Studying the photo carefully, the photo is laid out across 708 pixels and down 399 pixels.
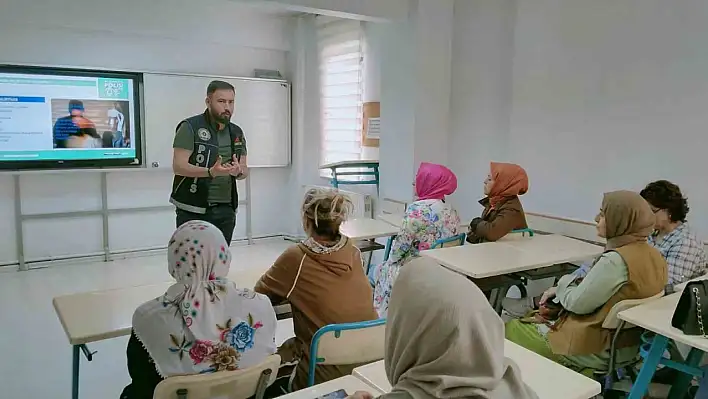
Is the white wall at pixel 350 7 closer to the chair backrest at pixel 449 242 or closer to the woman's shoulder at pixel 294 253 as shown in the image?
the chair backrest at pixel 449 242

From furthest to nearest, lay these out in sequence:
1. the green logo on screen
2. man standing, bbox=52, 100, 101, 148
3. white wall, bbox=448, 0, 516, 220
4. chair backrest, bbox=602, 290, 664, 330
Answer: the green logo on screen < man standing, bbox=52, 100, 101, 148 < white wall, bbox=448, 0, 516, 220 < chair backrest, bbox=602, 290, 664, 330

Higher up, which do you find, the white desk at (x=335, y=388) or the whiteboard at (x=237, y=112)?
the whiteboard at (x=237, y=112)

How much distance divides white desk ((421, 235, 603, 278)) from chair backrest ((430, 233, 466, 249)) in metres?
0.14

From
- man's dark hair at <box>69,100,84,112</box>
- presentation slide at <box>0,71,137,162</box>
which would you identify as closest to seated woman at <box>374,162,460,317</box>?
presentation slide at <box>0,71,137,162</box>

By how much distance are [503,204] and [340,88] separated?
2.70m

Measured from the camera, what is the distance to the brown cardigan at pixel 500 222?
344 centimetres

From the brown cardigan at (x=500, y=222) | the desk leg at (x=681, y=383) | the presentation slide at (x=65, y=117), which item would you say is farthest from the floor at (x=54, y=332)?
the desk leg at (x=681, y=383)

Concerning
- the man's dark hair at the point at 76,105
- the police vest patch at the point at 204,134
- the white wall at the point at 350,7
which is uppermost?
the white wall at the point at 350,7

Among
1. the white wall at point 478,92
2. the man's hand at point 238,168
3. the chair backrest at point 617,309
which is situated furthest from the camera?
the white wall at point 478,92

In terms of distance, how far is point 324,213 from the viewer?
2100mm

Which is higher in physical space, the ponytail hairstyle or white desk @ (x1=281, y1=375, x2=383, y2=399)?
the ponytail hairstyle

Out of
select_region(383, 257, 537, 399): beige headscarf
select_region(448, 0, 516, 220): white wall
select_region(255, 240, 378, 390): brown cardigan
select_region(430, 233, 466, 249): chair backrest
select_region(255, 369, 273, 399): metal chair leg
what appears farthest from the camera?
select_region(448, 0, 516, 220): white wall

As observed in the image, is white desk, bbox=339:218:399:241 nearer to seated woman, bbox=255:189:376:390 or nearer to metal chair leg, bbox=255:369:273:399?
seated woman, bbox=255:189:376:390

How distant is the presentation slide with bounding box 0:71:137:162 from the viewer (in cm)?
485
